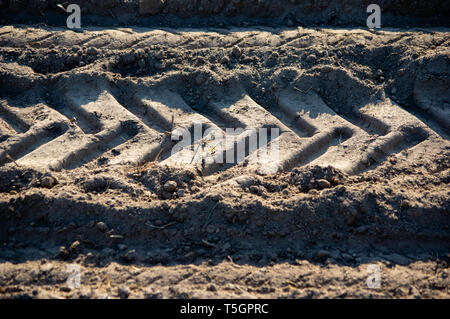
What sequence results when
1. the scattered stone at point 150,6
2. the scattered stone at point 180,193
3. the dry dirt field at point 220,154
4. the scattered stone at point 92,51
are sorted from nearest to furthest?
the dry dirt field at point 220,154, the scattered stone at point 180,193, the scattered stone at point 92,51, the scattered stone at point 150,6

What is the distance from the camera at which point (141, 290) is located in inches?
79.4

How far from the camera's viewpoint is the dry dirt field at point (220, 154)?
2131 millimetres

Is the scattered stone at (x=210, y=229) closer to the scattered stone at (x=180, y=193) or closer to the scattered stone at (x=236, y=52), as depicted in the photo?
the scattered stone at (x=180, y=193)

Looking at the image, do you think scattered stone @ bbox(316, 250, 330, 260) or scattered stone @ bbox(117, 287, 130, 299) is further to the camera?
scattered stone @ bbox(316, 250, 330, 260)

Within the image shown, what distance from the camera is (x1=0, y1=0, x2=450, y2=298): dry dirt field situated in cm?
213

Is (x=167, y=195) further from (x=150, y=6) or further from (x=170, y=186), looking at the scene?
(x=150, y=6)

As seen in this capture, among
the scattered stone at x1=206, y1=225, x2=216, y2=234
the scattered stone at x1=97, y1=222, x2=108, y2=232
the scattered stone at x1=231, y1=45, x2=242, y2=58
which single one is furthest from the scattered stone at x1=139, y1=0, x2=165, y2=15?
the scattered stone at x1=206, y1=225, x2=216, y2=234

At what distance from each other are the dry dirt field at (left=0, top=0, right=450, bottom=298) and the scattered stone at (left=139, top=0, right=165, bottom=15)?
0.32 feet

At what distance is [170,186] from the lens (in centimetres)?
241

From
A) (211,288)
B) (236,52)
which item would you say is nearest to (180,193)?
(211,288)

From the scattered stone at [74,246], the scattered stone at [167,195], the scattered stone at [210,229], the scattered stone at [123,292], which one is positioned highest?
the scattered stone at [167,195]

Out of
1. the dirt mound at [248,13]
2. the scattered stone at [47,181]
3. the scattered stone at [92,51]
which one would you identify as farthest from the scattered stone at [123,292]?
the dirt mound at [248,13]

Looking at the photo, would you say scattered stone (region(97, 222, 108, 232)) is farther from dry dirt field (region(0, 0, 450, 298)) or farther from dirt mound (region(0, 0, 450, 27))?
dirt mound (region(0, 0, 450, 27))
